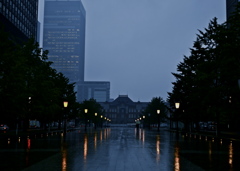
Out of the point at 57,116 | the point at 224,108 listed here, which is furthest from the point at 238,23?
the point at 57,116

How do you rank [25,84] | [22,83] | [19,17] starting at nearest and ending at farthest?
[22,83]
[25,84]
[19,17]

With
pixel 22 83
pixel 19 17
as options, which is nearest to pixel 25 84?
pixel 22 83

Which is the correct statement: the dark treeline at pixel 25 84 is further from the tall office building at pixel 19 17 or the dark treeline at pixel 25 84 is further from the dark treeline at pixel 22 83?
the tall office building at pixel 19 17

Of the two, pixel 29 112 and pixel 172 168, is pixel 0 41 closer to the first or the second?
pixel 29 112

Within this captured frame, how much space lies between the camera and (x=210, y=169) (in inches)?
509

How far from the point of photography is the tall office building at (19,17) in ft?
249

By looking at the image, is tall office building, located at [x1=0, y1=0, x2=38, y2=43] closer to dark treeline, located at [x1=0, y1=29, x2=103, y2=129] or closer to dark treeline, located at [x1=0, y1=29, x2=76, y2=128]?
dark treeline, located at [x1=0, y1=29, x2=103, y2=129]

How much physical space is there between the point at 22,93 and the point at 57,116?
28.8m

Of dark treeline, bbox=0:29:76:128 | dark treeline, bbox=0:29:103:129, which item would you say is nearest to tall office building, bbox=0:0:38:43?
dark treeline, bbox=0:29:103:129

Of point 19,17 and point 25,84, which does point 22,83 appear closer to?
point 25,84

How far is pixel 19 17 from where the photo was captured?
3506 inches

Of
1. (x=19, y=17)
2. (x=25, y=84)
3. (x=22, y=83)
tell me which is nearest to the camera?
(x=22, y=83)

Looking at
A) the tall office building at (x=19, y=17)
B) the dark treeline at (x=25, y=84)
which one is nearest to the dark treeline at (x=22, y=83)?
the dark treeline at (x=25, y=84)

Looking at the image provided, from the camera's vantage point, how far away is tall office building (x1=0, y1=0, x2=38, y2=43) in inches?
2987
